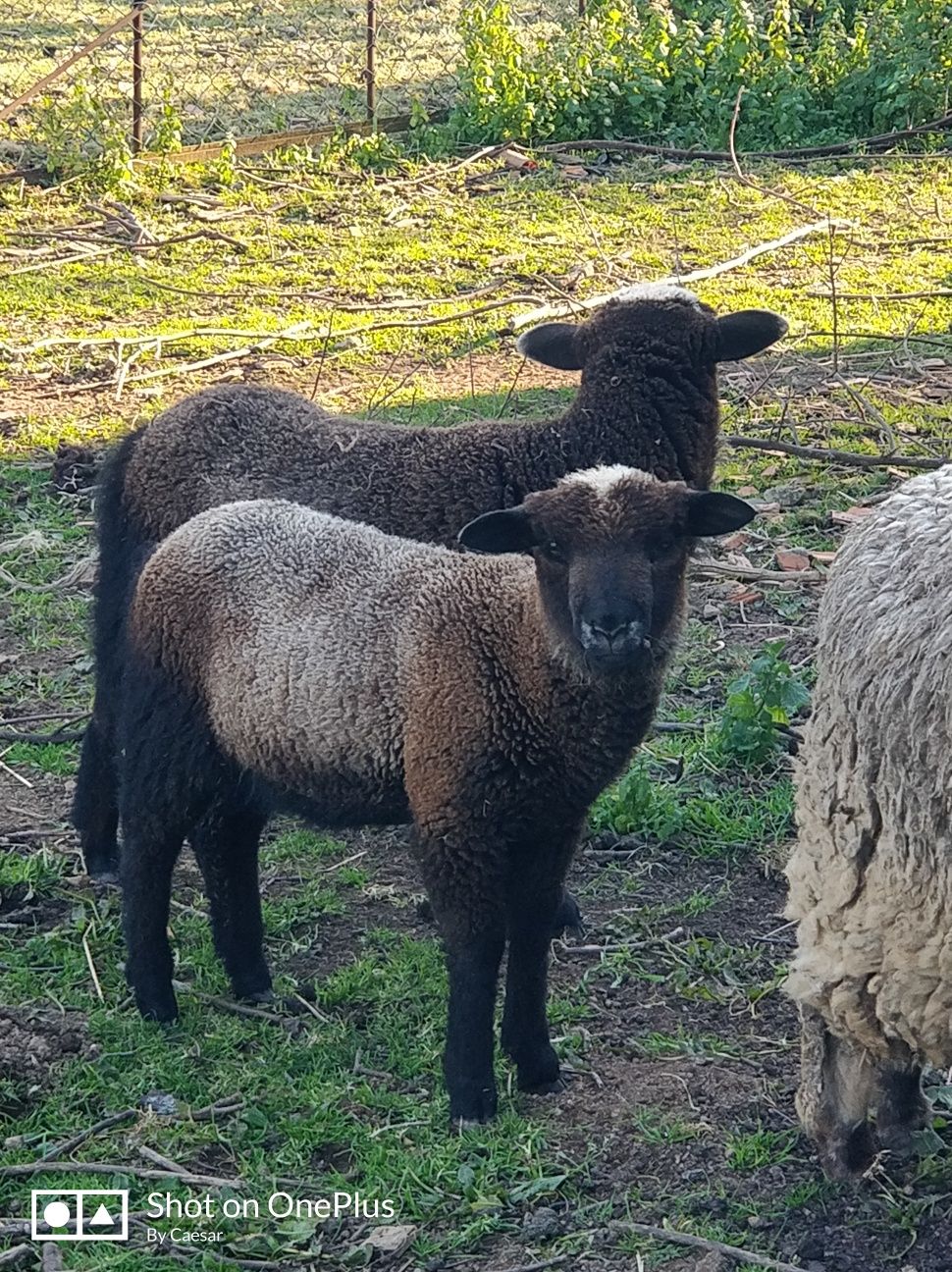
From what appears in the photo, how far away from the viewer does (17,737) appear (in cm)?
626

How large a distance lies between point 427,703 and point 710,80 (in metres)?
11.3

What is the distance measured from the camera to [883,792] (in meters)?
3.60

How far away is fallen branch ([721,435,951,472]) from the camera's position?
25.1 ft

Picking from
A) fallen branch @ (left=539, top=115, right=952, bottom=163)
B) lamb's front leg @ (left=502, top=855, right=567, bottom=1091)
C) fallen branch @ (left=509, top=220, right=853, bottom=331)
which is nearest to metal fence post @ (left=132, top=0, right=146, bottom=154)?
fallen branch @ (left=539, top=115, right=952, bottom=163)

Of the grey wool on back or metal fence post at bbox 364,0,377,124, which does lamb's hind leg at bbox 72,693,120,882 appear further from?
metal fence post at bbox 364,0,377,124

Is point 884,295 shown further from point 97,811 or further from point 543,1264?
point 543,1264

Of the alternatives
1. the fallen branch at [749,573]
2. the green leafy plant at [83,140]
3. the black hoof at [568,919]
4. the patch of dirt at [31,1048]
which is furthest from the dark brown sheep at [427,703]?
the green leafy plant at [83,140]

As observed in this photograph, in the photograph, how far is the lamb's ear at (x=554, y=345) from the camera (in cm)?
615

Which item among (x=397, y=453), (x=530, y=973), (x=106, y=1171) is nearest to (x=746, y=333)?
(x=397, y=453)

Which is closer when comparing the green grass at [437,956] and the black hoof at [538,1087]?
the green grass at [437,956]

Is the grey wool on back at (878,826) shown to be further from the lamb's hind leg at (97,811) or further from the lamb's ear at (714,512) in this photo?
the lamb's hind leg at (97,811)

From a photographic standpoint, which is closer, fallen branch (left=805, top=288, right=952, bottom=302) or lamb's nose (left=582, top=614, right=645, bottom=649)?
lamb's nose (left=582, top=614, right=645, bottom=649)

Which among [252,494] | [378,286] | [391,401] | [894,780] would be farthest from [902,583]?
[378,286]

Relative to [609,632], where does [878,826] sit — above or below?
below
